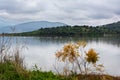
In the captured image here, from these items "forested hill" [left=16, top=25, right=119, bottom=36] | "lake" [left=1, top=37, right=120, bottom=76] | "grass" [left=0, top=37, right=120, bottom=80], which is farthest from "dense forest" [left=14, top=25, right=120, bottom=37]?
"grass" [left=0, top=37, right=120, bottom=80]

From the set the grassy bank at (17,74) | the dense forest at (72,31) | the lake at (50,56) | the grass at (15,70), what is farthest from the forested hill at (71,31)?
the grassy bank at (17,74)

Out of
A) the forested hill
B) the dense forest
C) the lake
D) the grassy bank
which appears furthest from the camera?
the dense forest

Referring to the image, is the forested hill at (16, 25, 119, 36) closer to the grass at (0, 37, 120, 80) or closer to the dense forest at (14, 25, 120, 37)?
the dense forest at (14, 25, 120, 37)

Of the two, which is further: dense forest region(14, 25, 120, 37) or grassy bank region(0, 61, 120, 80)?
dense forest region(14, 25, 120, 37)

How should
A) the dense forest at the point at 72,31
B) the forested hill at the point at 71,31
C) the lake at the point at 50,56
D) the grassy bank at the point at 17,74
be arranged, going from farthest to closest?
the dense forest at the point at 72,31 → the forested hill at the point at 71,31 → the lake at the point at 50,56 → the grassy bank at the point at 17,74

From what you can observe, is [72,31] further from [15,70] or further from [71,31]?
[15,70]

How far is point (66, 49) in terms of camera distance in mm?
8555

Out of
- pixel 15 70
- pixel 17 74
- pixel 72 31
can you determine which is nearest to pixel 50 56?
pixel 15 70

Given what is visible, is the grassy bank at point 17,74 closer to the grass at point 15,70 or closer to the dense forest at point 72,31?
the grass at point 15,70

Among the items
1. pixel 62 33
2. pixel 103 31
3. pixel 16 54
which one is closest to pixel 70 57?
pixel 16 54

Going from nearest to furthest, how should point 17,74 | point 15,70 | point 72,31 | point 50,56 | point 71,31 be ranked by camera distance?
1. point 17,74
2. point 15,70
3. point 50,56
4. point 71,31
5. point 72,31

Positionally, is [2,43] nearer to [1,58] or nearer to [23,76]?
[1,58]

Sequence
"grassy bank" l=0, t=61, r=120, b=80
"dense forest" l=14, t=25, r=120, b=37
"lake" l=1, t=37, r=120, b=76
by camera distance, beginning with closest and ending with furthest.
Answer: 1. "grassy bank" l=0, t=61, r=120, b=80
2. "lake" l=1, t=37, r=120, b=76
3. "dense forest" l=14, t=25, r=120, b=37

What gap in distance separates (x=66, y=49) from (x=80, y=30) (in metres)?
95.4
